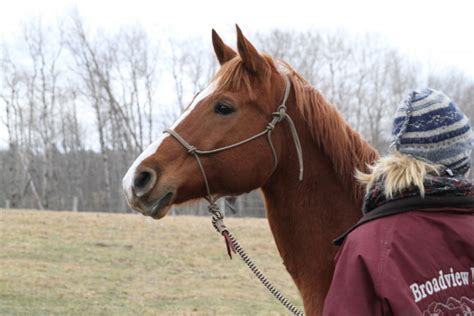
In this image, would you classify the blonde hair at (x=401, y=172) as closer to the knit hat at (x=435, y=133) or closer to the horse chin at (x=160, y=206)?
the knit hat at (x=435, y=133)

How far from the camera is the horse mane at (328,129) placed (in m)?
2.77

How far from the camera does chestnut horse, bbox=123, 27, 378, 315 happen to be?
272 centimetres

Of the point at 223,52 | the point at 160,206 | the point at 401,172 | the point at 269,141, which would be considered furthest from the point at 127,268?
the point at 401,172

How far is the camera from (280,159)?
282 cm

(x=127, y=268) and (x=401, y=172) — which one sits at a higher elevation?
(x=401, y=172)

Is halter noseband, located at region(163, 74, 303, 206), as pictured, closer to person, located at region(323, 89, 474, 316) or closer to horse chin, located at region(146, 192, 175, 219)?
horse chin, located at region(146, 192, 175, 219)

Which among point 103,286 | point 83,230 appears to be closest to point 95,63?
point 83,230

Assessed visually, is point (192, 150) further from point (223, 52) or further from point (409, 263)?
point (409, 263)

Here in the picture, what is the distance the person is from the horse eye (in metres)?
0.98

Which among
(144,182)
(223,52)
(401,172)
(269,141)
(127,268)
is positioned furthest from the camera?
(127,268)

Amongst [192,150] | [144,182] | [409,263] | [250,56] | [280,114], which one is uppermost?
[250,56]

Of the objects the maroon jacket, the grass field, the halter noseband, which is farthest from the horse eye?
the grass field

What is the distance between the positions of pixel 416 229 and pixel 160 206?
130 centimetres

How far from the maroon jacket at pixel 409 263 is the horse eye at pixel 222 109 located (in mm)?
1101
